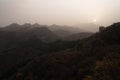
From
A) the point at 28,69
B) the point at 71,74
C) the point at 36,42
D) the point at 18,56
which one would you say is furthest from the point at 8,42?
the point at 71,74

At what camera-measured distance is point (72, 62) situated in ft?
114

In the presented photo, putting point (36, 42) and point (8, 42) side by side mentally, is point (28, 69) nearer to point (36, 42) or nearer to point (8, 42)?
point (36, 42)

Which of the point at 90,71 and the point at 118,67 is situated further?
the point at 90,71

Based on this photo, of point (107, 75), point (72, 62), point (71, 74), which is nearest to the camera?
point (107, 75)

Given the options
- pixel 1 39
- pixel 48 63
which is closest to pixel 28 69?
pixel 48 63

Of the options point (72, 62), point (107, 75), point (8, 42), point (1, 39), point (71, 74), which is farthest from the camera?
point (1, 39)

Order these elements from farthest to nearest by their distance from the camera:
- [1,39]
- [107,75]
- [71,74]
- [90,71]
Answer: [1,39] → [71,74] → [90,71] → [107,75]

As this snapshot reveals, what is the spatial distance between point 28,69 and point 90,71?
14.9m

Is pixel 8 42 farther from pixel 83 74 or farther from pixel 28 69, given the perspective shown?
pixel 83 74

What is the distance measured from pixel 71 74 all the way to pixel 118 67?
778cm

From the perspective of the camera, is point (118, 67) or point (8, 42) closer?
point (118, 67)

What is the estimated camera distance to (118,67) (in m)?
23.4

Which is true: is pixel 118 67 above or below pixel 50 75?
above

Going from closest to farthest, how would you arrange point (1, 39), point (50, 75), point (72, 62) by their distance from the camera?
point (50, 75) < point (72, 62) < point (1, 39)
